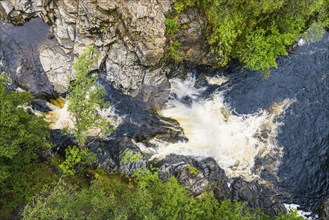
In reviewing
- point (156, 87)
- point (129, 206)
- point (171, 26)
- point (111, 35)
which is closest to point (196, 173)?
point (156, 87)

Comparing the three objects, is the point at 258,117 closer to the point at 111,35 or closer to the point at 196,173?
the point at 196,173

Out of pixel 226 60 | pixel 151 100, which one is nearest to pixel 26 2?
pixel 151 100

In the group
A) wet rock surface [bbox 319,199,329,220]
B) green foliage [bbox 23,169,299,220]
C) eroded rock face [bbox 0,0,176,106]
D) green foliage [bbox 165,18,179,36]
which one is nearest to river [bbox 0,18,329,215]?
wet rock surface [bbox 319,199,329,220]

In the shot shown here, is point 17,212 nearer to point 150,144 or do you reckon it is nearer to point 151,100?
point 150,144

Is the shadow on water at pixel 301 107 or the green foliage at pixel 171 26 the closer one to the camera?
the green foliage at pixel 171 26

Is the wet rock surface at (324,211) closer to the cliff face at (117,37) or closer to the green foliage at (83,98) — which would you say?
the cliff face at (117,37)

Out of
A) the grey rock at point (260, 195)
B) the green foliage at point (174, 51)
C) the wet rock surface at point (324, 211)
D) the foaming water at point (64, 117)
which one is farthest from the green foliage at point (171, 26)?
the wet rock surface at point (324, 211)

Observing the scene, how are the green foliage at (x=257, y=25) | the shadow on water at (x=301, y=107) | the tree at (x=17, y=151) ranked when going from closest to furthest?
the tree at (x=17, y=151) < the green foliage at (x=257, y=25) < the shadow on water at (x=301, y=107)
